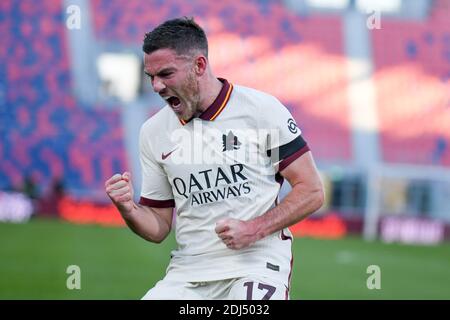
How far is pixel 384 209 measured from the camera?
2202cm

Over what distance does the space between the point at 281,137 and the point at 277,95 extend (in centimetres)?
2054

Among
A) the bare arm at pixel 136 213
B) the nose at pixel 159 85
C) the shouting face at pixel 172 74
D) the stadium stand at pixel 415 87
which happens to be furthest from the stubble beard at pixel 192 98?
the stadium stand at pixel 415 87

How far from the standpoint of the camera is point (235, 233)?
425 centimetres

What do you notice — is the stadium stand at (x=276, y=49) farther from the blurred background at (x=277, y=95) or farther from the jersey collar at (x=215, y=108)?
the jersey collar at (x=215, y=108)

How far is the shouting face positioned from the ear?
0.9 inches

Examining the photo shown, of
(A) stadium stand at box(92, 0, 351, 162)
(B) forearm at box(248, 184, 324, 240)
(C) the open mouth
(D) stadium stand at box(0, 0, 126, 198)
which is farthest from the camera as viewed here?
(A) stadium stand at box(92, 0, 351, 162)

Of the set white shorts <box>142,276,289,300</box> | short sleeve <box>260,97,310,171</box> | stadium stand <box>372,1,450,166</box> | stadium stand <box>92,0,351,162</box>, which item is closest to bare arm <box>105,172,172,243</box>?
white shorts <box>142,276,289,300</box>

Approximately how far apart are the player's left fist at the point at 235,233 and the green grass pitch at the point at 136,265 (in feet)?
18.0

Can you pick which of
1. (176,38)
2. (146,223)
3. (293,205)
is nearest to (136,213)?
(146,223)

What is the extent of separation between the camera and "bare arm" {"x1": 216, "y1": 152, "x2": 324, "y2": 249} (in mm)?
4324

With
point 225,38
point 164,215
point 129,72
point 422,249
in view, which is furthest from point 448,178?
point 164,215

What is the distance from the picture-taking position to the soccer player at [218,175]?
14.5ft

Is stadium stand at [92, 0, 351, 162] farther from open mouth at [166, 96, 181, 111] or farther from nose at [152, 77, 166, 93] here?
nose at [152, 77, 166, 93]

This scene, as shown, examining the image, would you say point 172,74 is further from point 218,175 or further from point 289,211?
point 289,211
